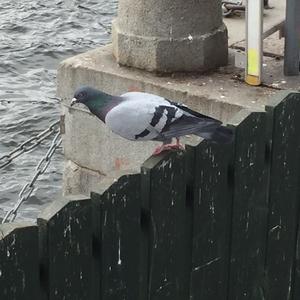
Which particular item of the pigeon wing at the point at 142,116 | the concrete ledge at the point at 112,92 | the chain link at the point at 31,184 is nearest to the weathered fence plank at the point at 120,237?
the pigeon wing at the point at 142,116

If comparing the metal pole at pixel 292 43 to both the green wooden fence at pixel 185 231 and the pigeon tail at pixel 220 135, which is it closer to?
the green wooden fence at pixel 185 231

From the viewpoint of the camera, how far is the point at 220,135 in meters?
4.30

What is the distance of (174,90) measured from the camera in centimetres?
627

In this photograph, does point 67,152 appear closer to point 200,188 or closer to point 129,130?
point 129,130

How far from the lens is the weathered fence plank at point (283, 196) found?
186 inches

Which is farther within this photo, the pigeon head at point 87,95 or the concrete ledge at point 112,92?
the concrete ledge at point 112,92

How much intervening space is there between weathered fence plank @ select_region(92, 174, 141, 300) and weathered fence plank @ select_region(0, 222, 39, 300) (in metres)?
0.35

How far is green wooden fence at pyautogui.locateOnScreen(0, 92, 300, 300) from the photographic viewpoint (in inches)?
145

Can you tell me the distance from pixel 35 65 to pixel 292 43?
7.88m

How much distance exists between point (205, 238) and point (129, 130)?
64cm

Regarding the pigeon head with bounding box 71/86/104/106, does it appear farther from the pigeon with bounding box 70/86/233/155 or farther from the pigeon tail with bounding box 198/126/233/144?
the pigeon tail with bounding box 198/126/233/144

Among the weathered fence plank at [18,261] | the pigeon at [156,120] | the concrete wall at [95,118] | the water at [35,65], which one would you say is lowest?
the water at [35,65]

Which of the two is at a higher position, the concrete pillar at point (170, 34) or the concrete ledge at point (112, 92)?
the concrete pillar at point (170, 34)

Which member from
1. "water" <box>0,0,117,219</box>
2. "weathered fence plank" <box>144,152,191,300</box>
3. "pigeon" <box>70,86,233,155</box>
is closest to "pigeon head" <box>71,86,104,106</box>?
"pigeon" <box>70,86,233,155</box>
